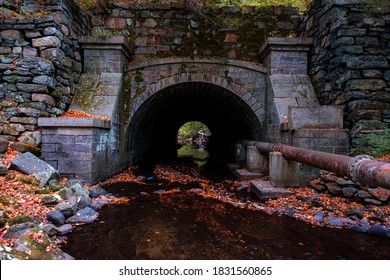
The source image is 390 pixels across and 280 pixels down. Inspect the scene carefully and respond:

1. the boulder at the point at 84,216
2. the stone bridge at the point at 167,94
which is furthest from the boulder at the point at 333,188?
the boulder at the point at 84,216

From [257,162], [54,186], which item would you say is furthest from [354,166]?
[54,186]

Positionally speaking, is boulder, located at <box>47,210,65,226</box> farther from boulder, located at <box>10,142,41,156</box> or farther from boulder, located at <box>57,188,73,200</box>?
boulder, located at <box>10,142,41,156</box>

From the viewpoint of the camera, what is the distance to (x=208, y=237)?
3.44 m

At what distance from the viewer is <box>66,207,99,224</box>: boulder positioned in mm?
3857

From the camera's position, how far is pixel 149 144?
12.6 m

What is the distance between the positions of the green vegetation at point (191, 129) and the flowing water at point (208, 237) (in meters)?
27.0

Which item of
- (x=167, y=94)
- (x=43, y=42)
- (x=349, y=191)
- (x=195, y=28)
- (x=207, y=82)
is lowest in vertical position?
(x=349, y=191)

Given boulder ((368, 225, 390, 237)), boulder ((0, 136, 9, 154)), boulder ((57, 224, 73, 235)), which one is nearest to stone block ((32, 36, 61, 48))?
boulder ((0, 136, 9, 154))

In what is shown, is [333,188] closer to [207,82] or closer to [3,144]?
[207,82]

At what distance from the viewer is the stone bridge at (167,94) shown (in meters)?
5.65

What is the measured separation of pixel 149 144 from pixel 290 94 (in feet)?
25.1

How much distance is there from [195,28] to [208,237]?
7.07 meters

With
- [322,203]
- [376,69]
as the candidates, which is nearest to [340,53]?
[376,69]

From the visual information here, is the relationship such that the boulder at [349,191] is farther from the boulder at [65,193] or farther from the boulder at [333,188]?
the boulder at [65,193]
